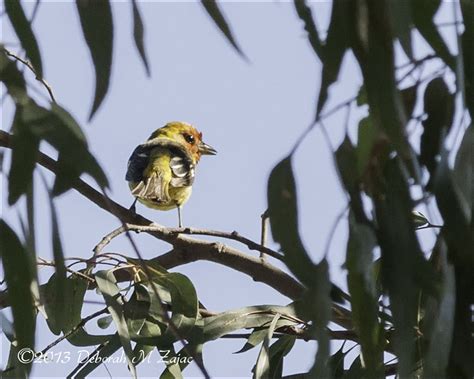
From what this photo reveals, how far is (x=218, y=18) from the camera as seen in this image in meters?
1.70

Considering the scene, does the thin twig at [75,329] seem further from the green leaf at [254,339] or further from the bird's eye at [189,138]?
the bird's eye at [189,138]

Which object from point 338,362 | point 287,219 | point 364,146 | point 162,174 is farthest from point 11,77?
point 162,174

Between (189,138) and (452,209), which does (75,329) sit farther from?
(189,138)

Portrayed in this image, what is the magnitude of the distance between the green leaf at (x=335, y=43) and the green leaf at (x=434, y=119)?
1.15 ft

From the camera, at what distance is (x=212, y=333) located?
103 inches

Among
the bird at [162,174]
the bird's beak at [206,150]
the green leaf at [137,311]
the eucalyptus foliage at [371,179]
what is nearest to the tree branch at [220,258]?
the green leaf at [137,311]

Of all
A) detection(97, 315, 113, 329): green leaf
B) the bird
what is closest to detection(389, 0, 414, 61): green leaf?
detection(97, 315, 113, 329): green leaf

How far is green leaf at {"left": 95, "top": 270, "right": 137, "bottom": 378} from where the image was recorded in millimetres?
2246

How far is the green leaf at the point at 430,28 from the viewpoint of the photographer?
67.8 inches

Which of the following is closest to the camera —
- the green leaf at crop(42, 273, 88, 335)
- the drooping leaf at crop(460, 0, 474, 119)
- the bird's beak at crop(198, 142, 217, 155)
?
the drooping leaf at crop(460, 0, 474, 119)

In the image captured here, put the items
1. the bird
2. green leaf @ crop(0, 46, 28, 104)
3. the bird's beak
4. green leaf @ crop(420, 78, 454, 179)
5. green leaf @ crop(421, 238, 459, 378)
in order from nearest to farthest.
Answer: green leaf @ crop(421, 238, 459, 378), green leaf @ crop(0, 46, 28, 104), green leaf @ crop(420, 78, 454, 179), the bird, the bird's beak

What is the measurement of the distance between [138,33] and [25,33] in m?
0.18

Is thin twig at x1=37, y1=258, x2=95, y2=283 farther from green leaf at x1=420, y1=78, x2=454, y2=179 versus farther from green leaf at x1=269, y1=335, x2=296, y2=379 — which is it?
green leaf at x1=420, y1=78, x2=454, y2=179

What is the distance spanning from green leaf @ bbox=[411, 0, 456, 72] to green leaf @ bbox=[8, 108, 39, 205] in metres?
0.64
